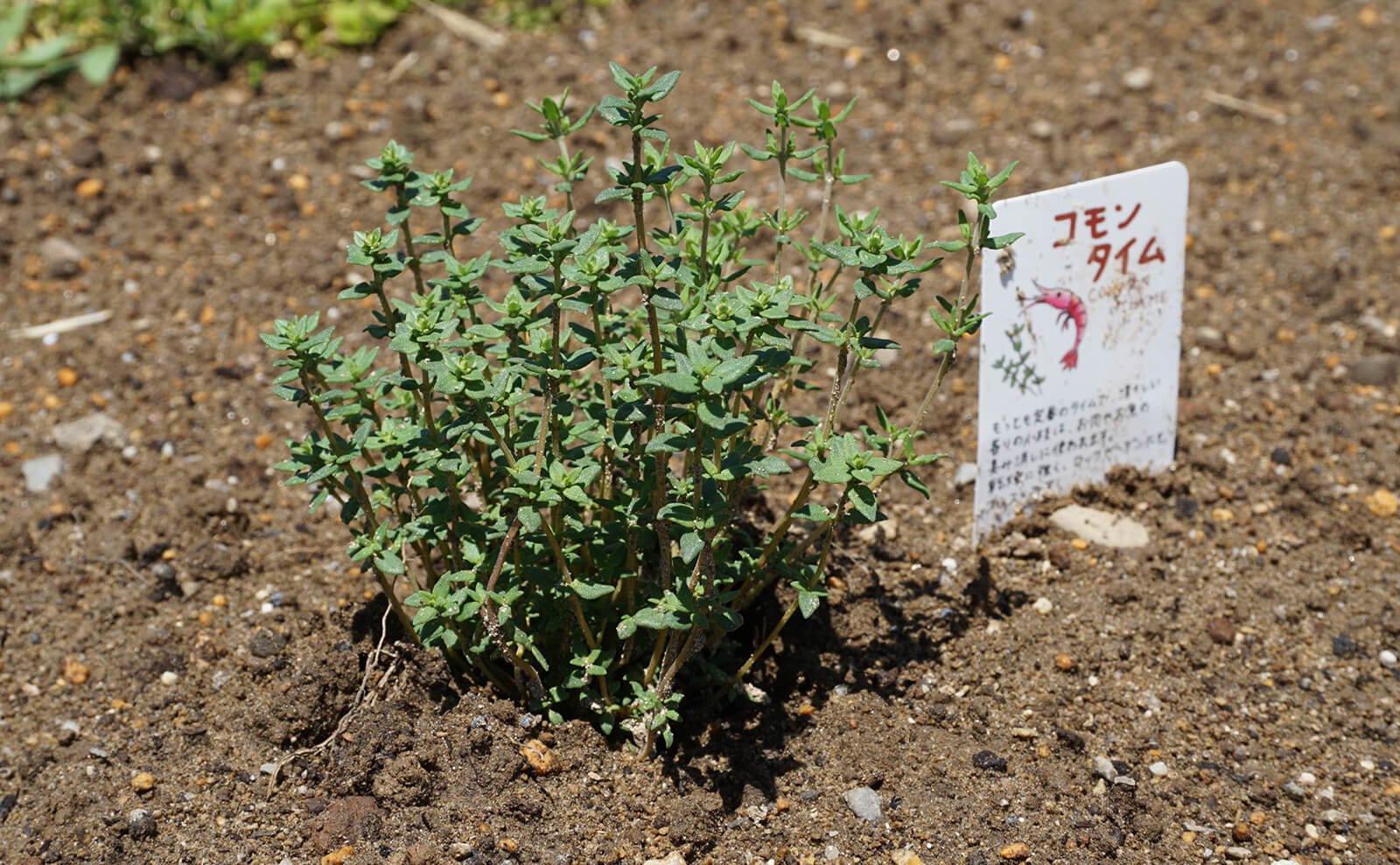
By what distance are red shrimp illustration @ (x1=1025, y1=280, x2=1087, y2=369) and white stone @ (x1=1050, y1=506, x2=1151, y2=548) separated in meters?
0.42

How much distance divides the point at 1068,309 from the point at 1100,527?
0.61 metres

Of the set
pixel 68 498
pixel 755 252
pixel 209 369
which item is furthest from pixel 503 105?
pixel 68 498

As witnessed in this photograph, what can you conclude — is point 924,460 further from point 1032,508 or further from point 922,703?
point 1032,508

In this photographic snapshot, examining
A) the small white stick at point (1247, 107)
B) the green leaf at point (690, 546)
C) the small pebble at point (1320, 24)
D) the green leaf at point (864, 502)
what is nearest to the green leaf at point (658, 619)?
the green leaf at point (690, 546)

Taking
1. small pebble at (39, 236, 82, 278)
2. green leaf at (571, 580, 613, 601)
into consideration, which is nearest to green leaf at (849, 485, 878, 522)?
green leaf at (571, 580, 613, 601)

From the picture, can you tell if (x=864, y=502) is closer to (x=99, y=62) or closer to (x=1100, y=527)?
(x=1100, y=527)

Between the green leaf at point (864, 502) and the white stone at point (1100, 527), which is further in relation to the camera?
the white stone at point (1100, 527)

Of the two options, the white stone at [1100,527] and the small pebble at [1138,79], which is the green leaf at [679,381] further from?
the small pebble at [1138,79]

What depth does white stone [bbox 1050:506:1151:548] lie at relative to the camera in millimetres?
3135

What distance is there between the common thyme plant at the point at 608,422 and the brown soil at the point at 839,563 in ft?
0.89

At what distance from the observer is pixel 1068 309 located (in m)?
2.97

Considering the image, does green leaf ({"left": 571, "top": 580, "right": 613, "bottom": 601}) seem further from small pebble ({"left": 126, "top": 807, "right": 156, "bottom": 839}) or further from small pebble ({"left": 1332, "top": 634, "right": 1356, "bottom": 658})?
small pebble ({"left": 1332, "top": 634, "right": 1356, "bottom": 658})

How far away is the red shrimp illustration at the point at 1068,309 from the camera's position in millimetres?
2904

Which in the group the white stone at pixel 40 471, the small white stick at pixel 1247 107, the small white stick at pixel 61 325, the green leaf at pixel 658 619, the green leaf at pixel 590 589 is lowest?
the white stone at pixel 40 471
